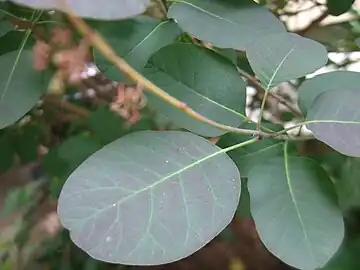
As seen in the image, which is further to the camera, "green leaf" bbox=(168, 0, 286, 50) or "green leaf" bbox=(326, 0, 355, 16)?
"green leaf" bbox=(326, 0, 355, 16)

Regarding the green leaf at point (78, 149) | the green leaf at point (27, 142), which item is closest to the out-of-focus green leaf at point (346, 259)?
the green leaf at point (78, 149)

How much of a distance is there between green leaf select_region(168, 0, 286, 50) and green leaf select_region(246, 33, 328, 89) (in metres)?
0.01

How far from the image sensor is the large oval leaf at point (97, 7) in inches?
11.4

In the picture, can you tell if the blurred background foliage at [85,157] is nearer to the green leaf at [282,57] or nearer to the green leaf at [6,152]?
the green leaf at [6,152]

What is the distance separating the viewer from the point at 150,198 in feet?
1.30

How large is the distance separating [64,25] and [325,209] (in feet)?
0.99

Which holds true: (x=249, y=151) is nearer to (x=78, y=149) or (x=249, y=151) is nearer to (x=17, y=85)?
(x=17, y=85)

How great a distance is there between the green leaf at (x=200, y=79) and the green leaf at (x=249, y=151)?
0.03 meters

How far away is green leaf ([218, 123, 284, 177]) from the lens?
505 millimetres

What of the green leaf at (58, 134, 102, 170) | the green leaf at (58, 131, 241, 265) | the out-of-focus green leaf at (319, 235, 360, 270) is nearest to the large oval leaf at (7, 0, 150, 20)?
the green leaf at (58, 131, 241, 265)

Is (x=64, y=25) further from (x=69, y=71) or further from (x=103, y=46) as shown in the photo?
(x=103, y=46)

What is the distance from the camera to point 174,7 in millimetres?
478

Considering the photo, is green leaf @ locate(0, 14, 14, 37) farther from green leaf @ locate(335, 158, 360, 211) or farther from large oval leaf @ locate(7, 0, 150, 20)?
green leaf @ locate(335, 158, 360, 211)

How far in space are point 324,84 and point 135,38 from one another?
6.8 inches
